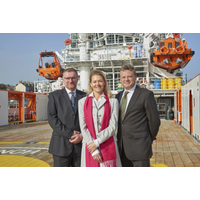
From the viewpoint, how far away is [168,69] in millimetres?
16016

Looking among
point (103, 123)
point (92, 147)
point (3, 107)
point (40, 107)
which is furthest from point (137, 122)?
point (40, 107)

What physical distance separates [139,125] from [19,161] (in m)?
3.51

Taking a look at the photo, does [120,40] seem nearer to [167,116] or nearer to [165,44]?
[165,44]

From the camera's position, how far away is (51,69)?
2009 cm

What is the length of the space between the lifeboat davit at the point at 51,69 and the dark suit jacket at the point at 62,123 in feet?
56.3

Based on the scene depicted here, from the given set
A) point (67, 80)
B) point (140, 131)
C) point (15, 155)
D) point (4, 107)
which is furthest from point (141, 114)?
point (4, 107)

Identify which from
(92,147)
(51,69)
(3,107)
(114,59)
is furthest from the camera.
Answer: (51,69)

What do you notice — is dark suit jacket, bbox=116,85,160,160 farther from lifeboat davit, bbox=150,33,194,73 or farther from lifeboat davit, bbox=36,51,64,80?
lifeboat davit, bbox=36,51,64,80

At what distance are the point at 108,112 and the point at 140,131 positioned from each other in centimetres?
49

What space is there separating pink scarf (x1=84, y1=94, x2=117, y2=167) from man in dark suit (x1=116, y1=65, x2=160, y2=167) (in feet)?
0.82

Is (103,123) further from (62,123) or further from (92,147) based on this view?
(62,123)


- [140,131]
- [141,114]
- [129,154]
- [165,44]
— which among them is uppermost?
[165,44]

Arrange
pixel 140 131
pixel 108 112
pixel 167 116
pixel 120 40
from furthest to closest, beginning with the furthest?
pixel 120 40 < pixel 167 116 < pixel 140 131 < pixel 108 112

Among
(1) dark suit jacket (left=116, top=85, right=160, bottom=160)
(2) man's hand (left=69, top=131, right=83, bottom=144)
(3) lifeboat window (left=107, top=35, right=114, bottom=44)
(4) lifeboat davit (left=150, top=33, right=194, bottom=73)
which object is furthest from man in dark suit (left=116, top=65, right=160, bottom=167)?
(3) lifeboat window (left=107, top=35, right=114, bottom=44)
